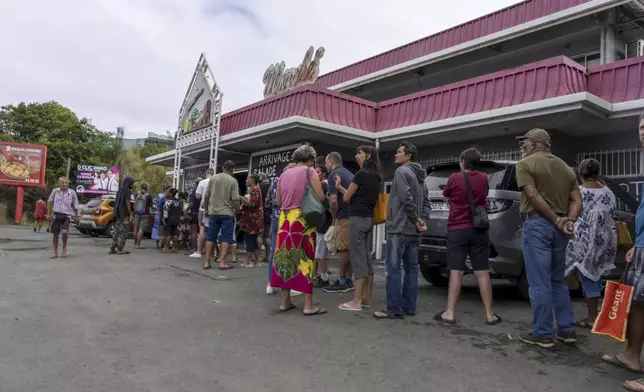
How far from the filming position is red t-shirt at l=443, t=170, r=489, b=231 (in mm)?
A: 4641

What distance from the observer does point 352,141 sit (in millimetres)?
11711

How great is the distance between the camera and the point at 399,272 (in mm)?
4809

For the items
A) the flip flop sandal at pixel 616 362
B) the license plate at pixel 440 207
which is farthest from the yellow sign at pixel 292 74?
the flip flop sandal at pixel 616 362

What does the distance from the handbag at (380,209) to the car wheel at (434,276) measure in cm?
183

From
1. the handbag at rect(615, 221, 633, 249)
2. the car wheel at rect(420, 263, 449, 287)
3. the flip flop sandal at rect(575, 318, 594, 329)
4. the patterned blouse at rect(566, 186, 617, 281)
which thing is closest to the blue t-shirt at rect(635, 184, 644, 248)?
the patterned blouse at rect(566, 186, 617, 281)

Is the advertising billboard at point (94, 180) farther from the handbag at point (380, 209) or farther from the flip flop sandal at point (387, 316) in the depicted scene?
the flip flop sandal at point (387, 316)

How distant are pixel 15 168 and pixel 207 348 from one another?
1194 inches

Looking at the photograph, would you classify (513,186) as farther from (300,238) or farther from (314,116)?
(314,116)

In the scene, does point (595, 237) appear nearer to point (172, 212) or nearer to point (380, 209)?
point (380, 209)

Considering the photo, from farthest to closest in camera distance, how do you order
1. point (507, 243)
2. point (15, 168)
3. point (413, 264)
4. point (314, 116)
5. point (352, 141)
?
point (15, 168)
point (352, 141)
point (314, 116)
point (507, 243)
point (413, 264)

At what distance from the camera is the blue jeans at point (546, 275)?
12.5 ft

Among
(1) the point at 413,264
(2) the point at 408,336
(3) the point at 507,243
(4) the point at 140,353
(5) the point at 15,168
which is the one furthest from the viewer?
(5) the point at 15,168

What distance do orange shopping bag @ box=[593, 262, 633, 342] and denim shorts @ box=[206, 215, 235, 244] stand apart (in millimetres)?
5728

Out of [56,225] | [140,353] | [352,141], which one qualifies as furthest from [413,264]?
[56,225]
